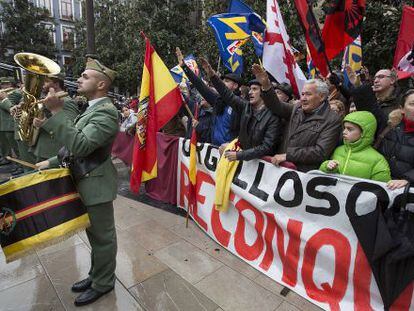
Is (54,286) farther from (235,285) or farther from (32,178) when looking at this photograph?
(235,285)

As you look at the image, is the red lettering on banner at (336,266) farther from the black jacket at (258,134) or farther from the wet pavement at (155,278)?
the black jacket at (258,134)

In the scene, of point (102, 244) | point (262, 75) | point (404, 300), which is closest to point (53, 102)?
point (102, 244)

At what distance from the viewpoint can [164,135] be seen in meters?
4.82

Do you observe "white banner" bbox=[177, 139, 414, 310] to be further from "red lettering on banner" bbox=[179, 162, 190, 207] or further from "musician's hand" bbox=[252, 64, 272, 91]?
"red lettering on banner" bbox=[179, 162, 190, 207]

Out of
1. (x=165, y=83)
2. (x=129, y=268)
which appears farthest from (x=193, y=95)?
(x=129, y=268)

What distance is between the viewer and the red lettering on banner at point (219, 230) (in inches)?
136

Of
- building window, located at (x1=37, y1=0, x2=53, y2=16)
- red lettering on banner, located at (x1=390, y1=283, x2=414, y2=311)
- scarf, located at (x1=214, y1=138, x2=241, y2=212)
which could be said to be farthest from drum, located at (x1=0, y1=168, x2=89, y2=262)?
building window, located at (x1=37, y1=0, x2=53, y2=16)

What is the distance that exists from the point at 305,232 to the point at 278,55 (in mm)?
2032

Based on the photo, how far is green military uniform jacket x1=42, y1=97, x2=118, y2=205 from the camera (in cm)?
203

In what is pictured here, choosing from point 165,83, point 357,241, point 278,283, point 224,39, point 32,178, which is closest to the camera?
point 32,178

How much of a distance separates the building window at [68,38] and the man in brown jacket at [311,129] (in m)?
30.6

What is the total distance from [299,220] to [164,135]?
2.76 meters

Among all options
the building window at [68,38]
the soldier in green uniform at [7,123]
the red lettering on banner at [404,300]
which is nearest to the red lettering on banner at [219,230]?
the red lettering on banner at [404,300]

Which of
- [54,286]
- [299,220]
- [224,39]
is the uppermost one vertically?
[224,39]
